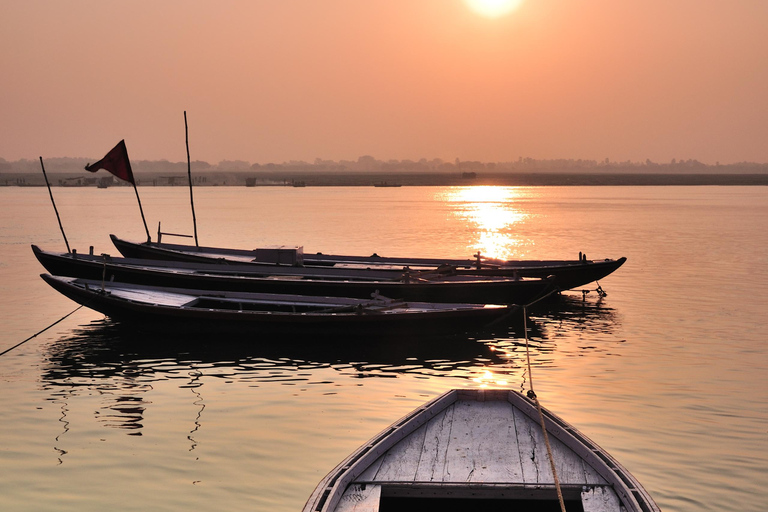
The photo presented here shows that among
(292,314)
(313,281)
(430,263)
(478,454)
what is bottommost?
(430,263)

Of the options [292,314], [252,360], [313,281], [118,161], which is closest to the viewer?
[252,360]

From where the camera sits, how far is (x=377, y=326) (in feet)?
72.1

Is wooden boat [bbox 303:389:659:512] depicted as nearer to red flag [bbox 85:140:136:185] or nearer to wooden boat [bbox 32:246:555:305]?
wooden boat [bbox 32:246:555:305]

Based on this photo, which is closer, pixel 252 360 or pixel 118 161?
pixel 252 360

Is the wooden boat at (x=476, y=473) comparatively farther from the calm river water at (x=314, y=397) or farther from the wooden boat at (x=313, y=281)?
the wooden boat at (x=313, y=281)

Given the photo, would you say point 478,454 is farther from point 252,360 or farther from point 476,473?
point 252,360

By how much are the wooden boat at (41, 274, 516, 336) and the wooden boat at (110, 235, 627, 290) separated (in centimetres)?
620

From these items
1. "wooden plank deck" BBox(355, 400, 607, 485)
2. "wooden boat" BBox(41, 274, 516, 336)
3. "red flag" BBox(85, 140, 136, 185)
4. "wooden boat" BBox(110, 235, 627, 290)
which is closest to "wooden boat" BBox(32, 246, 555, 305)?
"wooden boat" BBox(41, 274, 516, 336)

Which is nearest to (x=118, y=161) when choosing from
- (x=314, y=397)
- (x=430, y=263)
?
(x=430, y=263)

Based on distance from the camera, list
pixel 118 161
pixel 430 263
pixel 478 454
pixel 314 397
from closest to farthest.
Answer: pixel 478 454
pixel 314 397
pixel 118 161
pixel 430 263

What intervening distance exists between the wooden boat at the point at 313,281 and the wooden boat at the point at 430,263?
1.92 m

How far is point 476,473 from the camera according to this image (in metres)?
9.45

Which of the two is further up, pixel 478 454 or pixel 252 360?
pixel 478 454

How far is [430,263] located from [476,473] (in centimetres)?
2367
